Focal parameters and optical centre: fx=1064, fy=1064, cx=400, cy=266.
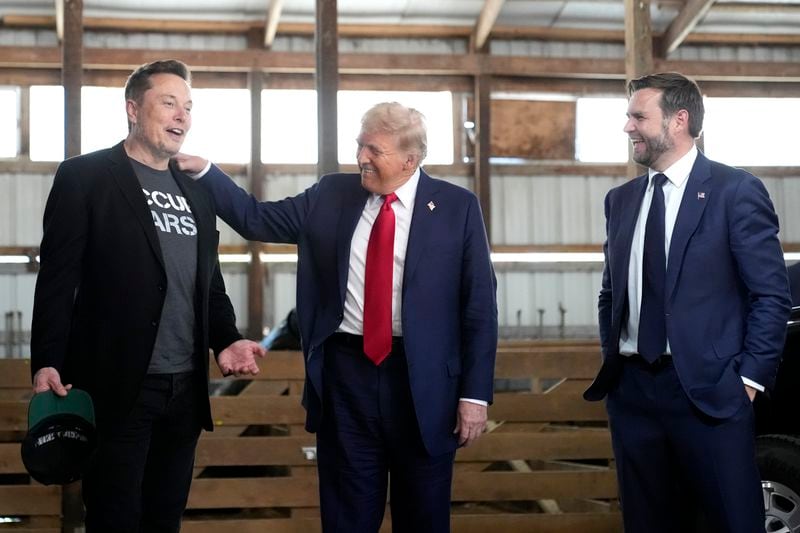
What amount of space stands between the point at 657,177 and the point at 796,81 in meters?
11.7

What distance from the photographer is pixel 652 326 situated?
2.64 meters

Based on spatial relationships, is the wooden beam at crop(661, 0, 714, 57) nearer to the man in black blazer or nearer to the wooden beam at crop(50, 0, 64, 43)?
the wooden beam at crop(50, 0, 64, 43)

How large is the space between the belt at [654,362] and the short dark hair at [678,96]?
583 millimetres

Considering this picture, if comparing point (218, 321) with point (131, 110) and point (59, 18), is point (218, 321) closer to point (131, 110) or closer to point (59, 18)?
point (131, 110)

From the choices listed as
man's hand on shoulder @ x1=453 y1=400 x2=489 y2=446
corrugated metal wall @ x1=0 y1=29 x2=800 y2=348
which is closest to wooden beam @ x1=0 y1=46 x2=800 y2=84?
corrugated metal wall @ x1=0 y1=29 x2=800 y2=348

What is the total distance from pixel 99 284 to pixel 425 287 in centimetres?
78

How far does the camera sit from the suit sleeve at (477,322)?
8.75ft

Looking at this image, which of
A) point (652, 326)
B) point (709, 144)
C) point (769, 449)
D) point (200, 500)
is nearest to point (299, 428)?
point (200, 500)

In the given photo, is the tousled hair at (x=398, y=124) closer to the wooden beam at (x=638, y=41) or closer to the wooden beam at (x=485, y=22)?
the wooden beam at (x=638, y=41)

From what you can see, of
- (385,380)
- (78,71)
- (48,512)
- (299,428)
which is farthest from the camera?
(78,71)

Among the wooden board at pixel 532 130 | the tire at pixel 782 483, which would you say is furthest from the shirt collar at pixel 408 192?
the wooden board at pixel 532 130

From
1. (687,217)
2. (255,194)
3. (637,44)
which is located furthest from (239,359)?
(255,194)

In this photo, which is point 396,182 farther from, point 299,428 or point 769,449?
point 299,428

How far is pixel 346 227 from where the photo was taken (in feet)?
8.89
